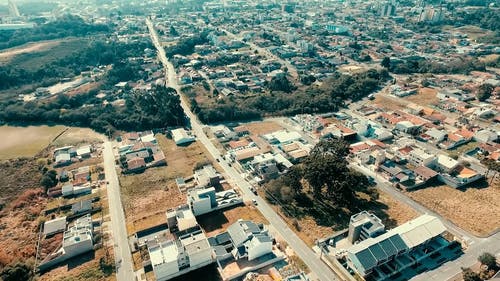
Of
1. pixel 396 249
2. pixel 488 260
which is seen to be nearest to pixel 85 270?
pixel 396 249

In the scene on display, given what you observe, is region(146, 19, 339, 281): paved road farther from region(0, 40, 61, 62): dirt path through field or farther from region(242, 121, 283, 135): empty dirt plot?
region(0, 40, 61, 62): dirt path through field

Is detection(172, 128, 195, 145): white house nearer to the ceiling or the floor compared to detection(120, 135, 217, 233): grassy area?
nearer to the ceiling

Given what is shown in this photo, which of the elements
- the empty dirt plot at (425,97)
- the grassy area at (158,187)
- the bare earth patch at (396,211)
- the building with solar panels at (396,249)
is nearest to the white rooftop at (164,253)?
the grassy area at (158,187)

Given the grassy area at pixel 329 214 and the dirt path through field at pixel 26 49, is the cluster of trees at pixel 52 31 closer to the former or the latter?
the dirt path through field at pixel 26 49

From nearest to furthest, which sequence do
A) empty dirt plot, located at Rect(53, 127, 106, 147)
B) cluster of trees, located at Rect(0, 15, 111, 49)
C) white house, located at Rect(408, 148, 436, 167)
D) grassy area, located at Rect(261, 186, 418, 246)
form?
grassy area, located at Rect(261, 186, 418, 246) → white house, located at Rect(408, 148, 436, 167) → empty dirt plot, located at Rect(53, 127, 106, 147) → cluster of trees, located at Rect(0, 15, 111, 49)

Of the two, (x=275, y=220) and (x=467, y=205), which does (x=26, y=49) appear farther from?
(x=467, y=205)

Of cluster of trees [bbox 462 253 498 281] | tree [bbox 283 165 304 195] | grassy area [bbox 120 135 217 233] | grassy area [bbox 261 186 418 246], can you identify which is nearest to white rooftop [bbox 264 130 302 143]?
grassy area [bbox 120 135 217 233]
